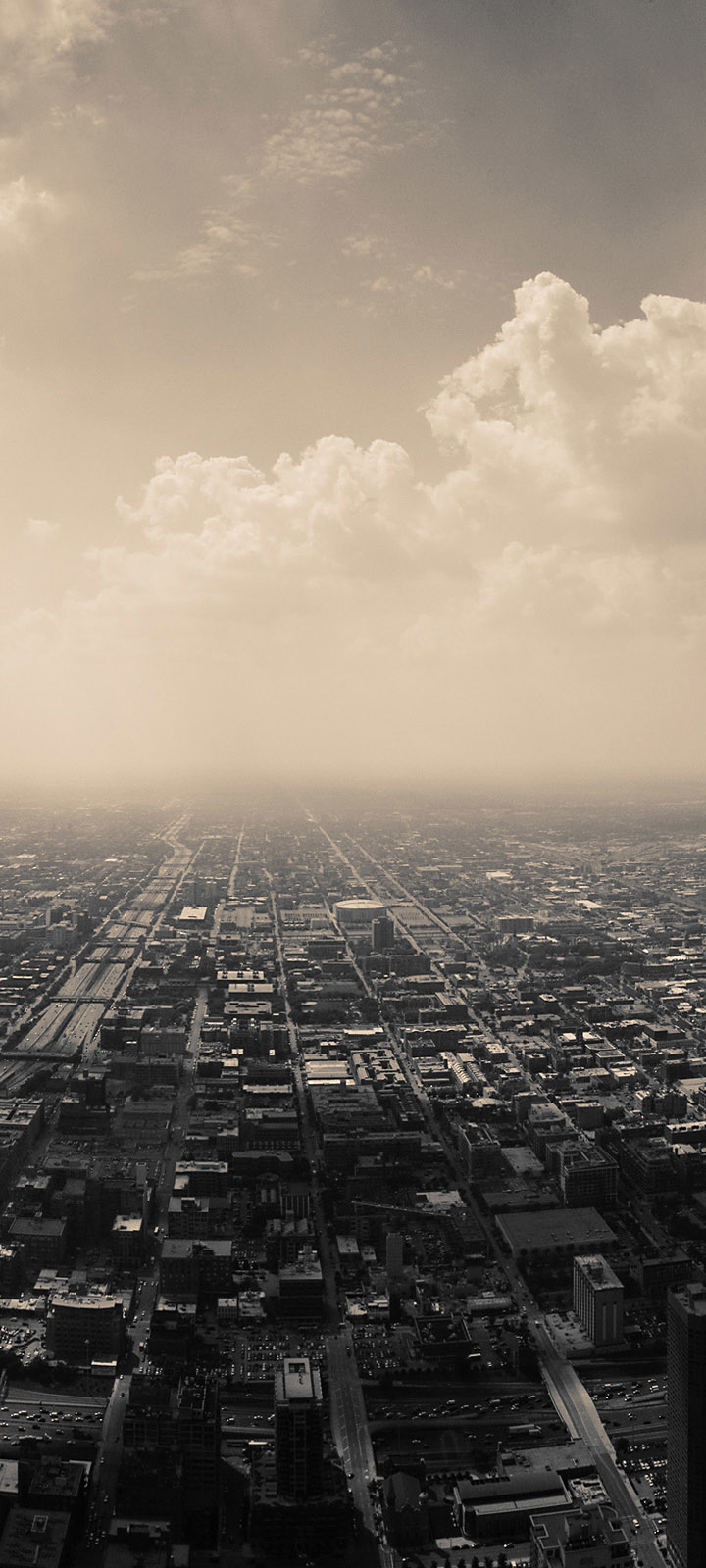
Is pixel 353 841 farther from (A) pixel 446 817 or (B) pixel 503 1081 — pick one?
(B) pixel 503 1081

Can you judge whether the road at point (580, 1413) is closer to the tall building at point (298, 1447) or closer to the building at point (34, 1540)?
the tall building at point (298, 1447)

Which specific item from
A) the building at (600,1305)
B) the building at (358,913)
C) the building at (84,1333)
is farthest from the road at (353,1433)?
the building at (358,913)

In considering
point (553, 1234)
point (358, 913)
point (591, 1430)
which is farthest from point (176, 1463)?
point (358, 913)

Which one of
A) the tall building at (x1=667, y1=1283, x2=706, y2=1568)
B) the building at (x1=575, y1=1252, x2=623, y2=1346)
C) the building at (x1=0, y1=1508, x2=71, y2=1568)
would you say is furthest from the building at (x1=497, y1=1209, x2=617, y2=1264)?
the building at (x1=0, y1=1508, x2=71, y2=1568)

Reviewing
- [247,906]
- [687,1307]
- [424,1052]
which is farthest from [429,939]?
[687,1307]

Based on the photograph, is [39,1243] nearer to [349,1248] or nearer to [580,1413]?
[349,1248]

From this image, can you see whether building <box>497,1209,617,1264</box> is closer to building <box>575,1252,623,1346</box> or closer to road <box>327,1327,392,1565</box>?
building <box>575,1252,623,1346</box>
